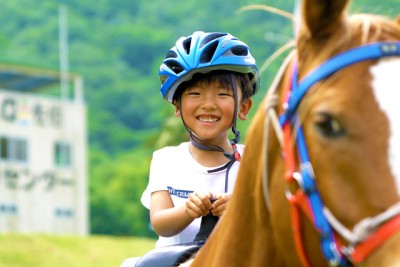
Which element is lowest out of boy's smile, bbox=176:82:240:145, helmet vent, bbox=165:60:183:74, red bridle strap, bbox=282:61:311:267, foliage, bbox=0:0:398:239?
red bridle strap, bbox=282:61:311:267

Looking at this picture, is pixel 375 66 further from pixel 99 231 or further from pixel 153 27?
pixel 153 27

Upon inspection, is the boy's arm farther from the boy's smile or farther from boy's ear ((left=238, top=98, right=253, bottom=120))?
boy's ear ((left=238, top=98, right=253, bottom=120))

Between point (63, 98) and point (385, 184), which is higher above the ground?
point (63, 98)

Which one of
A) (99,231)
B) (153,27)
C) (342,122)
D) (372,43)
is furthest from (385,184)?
(153,27)

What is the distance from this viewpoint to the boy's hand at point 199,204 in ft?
18.3

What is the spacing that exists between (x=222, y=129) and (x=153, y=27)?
5286 inches

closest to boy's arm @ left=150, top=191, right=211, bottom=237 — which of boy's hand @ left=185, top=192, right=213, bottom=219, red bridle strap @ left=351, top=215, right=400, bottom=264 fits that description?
boy's hand @ left=185, top=192, right=213, bottom=219

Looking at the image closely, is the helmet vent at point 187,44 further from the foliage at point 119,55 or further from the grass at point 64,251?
the foliage at point 119,55

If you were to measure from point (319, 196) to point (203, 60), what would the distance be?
221 centimetres

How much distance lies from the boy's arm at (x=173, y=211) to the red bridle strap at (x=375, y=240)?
1.59 meters

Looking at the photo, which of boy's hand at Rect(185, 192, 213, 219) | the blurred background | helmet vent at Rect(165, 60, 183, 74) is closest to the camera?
boy's hand at Rect(185, 192, 213, 219)

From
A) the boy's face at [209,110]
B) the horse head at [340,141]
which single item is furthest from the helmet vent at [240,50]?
the horse head at [340,141]

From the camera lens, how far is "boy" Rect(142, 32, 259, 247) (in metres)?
6.13

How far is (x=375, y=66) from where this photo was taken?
415 centimetres
